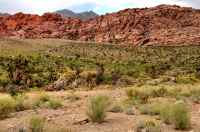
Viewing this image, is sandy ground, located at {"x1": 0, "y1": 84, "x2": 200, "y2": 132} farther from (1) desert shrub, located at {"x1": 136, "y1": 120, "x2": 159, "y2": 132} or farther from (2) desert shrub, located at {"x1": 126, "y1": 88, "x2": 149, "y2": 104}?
(2) desert shrub, located at {"x1": 126, "y1": 88, "x2": 149, "y2": 104}

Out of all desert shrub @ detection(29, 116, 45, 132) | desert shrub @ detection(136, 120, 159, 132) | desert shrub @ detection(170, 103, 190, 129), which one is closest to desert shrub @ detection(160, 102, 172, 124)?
desert shrub @ detection(170, 103, 190, 129)

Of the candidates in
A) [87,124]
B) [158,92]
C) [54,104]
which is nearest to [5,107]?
[54,104]

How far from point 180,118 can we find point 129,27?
309 feet

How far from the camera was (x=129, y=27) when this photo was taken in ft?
332

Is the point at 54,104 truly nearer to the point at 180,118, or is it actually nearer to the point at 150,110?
the point at 150,110

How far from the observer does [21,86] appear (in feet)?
74.7

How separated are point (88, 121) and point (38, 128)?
2.16 metres

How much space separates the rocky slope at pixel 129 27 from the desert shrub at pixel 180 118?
7496cm

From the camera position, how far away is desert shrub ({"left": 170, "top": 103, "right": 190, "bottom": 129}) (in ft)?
27.9

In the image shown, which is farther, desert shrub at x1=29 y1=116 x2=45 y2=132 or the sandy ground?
the sandy ground

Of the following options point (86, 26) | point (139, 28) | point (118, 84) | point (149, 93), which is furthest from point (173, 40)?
point (149, 93)

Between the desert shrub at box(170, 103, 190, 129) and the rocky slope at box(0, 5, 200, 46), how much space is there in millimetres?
74964

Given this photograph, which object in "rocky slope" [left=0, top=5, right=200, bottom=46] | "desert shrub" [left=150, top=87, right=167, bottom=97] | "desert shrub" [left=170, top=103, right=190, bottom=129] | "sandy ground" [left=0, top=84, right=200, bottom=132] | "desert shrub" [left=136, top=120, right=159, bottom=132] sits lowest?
"desert shrub" [left=150, top=87, right=167, bottom=97]

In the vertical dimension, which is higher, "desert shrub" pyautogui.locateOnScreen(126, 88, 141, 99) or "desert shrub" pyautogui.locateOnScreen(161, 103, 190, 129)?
"desert shrub" pyautogui.locateOnScreen(161, 103, 190, 129)
